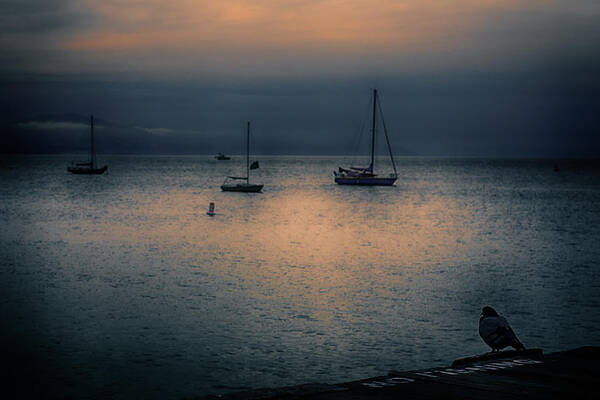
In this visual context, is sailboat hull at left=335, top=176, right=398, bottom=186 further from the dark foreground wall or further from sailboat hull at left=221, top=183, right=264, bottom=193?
the dark foreground wall

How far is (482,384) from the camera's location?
8.88 m

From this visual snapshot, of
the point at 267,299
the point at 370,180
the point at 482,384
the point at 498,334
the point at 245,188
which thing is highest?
the point at 482,384

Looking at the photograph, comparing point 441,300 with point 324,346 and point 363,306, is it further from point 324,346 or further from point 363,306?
point 324,346

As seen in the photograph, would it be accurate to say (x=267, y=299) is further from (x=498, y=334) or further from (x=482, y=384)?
(x=482, y=384)

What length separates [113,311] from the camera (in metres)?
20.8

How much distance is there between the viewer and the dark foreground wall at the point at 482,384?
8.27 metres

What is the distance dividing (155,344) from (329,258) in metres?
17.5

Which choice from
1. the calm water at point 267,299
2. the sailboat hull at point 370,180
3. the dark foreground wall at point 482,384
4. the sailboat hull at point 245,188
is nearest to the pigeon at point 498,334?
the dark foreground wall at point 482,384

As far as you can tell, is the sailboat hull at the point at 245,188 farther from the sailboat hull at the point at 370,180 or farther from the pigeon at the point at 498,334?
the pigeon at the point at 498,334

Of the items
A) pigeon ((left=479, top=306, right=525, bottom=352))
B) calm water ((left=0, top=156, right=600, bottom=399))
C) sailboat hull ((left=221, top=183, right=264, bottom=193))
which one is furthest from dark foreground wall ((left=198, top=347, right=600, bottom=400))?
sailboat hull ((left=221, top=183, right=264, bottom=193))

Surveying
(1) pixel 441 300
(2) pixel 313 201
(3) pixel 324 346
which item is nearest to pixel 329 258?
(1) pixel 441 300

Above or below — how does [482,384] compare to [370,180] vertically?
above

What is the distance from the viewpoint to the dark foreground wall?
8.27m

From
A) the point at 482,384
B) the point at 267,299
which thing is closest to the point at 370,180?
the point at 267,299
